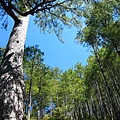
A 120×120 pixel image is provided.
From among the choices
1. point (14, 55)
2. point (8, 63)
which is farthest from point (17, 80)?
point (14, 55)

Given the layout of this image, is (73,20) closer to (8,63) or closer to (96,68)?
(8,63)

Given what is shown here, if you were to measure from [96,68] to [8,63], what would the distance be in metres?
21.4

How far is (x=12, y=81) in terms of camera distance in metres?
2.78

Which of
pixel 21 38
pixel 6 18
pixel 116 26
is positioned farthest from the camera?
pixel 116 26

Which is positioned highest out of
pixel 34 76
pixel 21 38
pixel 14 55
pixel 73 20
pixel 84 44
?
pixel 84 44

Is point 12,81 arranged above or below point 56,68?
below

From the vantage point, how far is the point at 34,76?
793 inches

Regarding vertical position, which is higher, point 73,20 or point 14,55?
point 73,20

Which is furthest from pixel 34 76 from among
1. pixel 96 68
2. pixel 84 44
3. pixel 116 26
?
pixel 116 26

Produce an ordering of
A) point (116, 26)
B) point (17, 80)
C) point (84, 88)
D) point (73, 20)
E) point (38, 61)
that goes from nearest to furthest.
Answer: point (17, 80) < point (73, 20) < point (116, 26) < point (38, 61) < point (84, 88)

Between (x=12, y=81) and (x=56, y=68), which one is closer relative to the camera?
(x=12, y=81)

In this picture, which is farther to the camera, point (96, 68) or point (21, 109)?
point (96, 68)

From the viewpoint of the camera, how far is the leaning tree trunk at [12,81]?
237cm

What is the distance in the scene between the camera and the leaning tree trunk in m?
2.37
